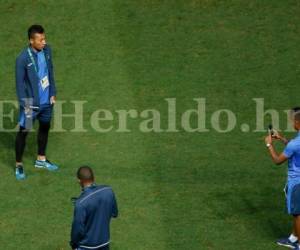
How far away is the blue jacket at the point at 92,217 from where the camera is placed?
838cm

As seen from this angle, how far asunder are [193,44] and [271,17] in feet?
5.62

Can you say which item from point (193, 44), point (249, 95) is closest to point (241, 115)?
point (249, 95)

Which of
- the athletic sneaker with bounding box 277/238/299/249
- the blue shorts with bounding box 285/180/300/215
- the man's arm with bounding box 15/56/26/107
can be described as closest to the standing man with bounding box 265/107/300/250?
the blue shorts with bounding box 285/180/300/215

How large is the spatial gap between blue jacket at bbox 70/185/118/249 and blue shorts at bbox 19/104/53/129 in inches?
122

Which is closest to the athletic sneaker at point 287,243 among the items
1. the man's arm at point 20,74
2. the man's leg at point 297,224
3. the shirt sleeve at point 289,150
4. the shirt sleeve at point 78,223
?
the man's leg at point 297,224

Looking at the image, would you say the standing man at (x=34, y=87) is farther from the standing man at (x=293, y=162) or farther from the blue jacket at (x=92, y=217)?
the standing man at (x=293, y=162)

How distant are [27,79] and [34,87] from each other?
0.46 feet

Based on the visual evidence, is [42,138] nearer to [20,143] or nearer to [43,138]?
[43,138]

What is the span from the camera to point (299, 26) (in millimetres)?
15391

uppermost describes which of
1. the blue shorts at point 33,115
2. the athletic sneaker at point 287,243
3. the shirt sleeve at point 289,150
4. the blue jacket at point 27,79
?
the blue jacket at point 27,79

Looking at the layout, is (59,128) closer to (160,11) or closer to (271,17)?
(160,11)

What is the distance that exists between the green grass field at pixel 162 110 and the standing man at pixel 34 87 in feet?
1.84

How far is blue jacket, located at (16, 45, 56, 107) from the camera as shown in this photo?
36.4 feet

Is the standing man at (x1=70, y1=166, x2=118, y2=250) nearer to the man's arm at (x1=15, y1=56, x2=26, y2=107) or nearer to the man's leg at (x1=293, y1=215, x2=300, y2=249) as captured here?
the man's leg at (x1=293, y1=215, x2=300, y2=249)
